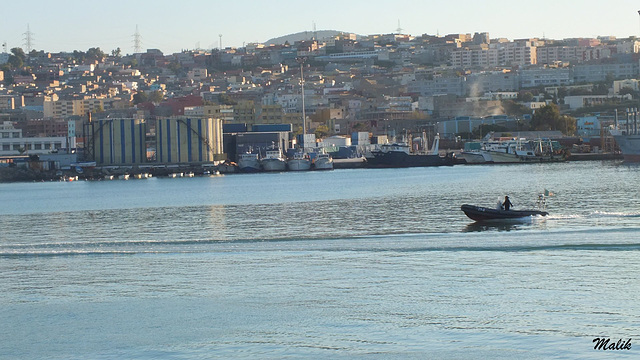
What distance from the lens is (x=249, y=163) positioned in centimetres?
6881

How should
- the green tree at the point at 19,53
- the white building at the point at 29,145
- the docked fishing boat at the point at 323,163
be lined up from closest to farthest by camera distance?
the docked fishing boat at the point at 323,163 → the white building at the point at 29,145 → the green tree at the point at 19,53

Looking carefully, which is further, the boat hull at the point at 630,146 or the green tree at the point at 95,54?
the green tree at the point at 95,54

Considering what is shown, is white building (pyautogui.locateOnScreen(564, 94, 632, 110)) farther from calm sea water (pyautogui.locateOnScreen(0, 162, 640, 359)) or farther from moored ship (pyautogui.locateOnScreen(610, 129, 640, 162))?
calm sea water (pyautogui.locateOnScreen(0, 162, 640, 359))

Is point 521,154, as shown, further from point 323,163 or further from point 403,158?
point 323,163

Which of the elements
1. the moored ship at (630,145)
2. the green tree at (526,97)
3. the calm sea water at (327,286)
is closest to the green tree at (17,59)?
the green tree at (526,97)

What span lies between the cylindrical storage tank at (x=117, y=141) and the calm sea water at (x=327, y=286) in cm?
4148

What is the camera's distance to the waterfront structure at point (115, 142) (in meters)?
67.9

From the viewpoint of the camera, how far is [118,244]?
20.7 m

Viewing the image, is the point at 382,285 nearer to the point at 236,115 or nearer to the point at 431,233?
the point at 431,233

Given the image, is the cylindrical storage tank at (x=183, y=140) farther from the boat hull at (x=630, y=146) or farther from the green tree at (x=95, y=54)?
the green tree at (x=95, y=54)

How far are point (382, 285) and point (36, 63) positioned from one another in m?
166

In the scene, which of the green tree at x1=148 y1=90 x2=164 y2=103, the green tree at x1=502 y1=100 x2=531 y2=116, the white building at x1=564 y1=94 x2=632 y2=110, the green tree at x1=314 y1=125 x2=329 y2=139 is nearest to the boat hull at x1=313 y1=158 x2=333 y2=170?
the green tree at x1=314 y1=125 x2=329 y2=139

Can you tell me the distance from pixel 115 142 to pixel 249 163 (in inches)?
345

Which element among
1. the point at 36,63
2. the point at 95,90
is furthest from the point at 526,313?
the point at 36,63
